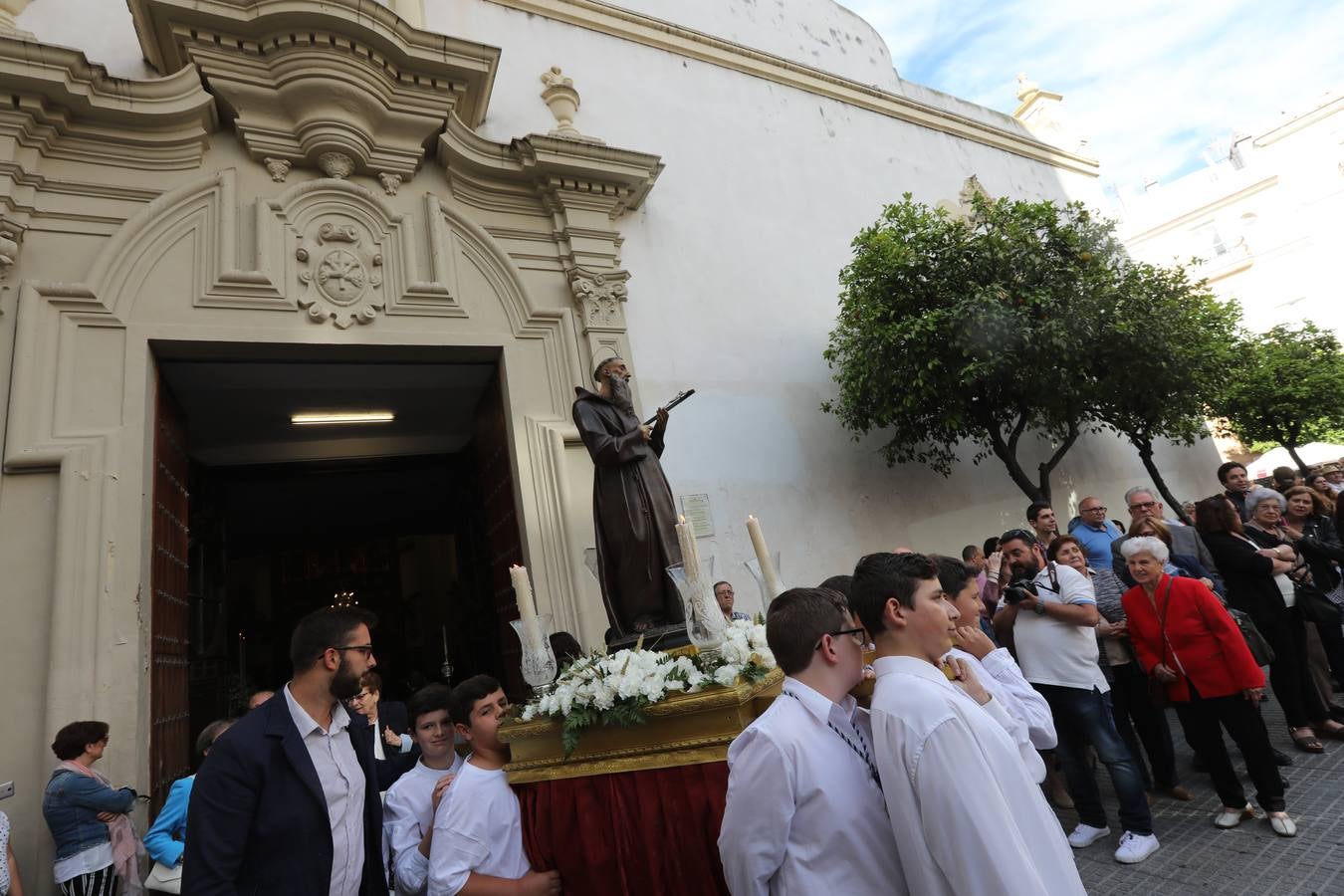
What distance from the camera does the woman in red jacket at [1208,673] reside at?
371 centimetres

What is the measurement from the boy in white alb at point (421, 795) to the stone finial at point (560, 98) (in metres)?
5.74

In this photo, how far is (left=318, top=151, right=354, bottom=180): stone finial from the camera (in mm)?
5750

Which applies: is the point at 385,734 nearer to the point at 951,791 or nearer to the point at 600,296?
the point at 951,791

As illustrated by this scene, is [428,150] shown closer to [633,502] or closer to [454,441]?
[454,441]

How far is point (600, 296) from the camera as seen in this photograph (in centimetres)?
648

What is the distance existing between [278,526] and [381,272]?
21.4 feet

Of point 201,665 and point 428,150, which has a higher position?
point 428,150

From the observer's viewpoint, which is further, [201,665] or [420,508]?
[420,508]

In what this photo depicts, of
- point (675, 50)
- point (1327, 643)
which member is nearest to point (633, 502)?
point (1327, 643)

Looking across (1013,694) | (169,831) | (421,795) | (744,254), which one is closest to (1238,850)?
(1013,694)

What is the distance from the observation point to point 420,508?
36.3 feet

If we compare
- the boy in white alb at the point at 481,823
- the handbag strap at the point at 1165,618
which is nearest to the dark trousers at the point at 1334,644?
the handbag strap at the point at 1165,618

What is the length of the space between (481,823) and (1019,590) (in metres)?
3.11

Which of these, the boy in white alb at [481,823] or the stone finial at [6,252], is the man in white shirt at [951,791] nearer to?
the boy in white alb at [481,823]
